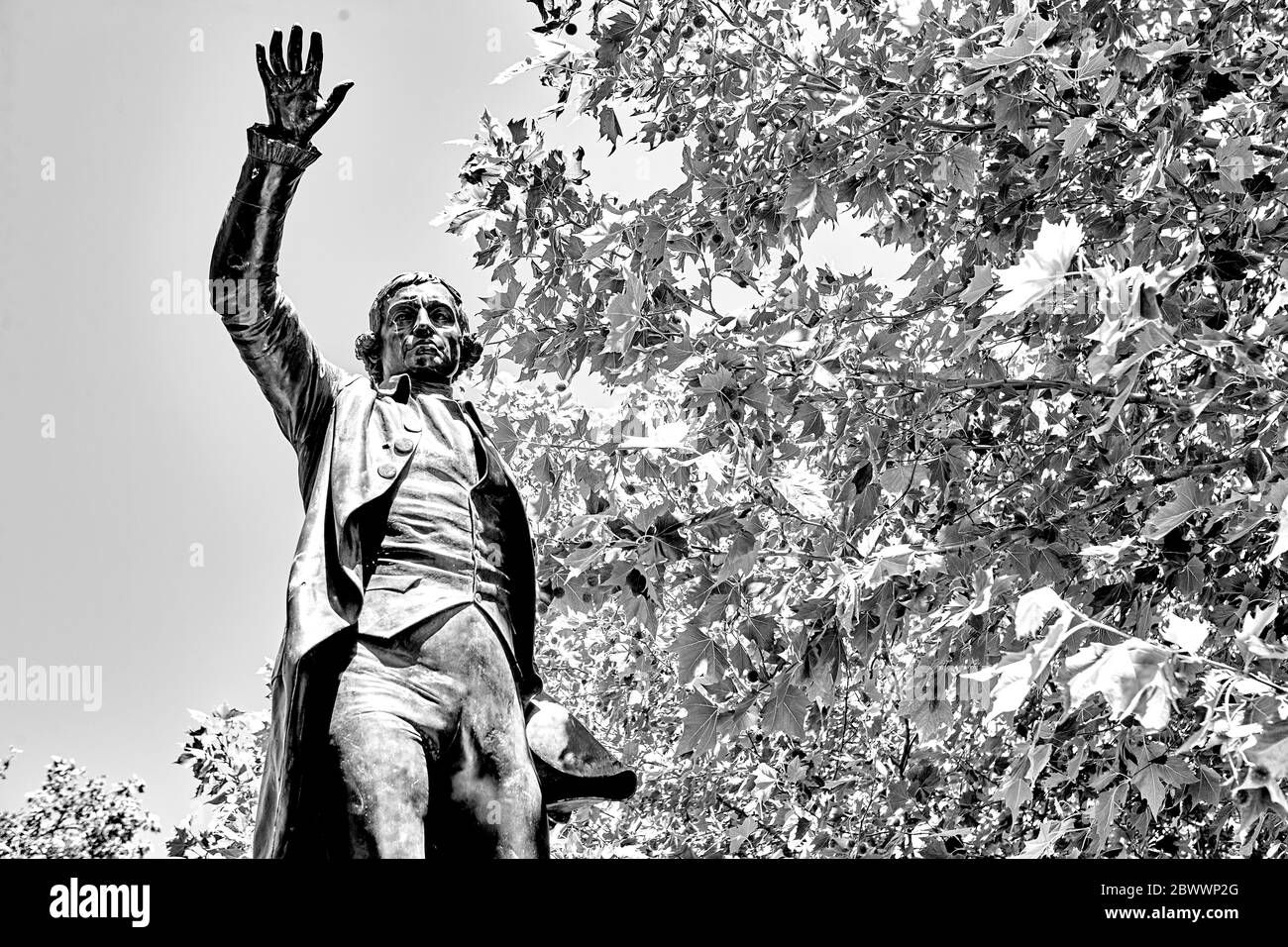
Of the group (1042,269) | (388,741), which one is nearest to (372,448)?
(388,741)

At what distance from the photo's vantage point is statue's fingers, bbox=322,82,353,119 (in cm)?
349

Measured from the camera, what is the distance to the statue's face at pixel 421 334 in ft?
12.9

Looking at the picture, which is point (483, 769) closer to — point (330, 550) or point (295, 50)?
point (330, 550)

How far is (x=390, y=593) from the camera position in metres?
3.31

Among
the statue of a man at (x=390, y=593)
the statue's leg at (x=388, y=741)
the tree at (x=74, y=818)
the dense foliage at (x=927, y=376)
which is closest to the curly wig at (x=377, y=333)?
the statue of a man at (x=390, y=593)

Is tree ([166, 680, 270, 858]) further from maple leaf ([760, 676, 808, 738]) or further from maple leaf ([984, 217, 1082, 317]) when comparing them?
maple leaf ([984, 217, 1082, 317])

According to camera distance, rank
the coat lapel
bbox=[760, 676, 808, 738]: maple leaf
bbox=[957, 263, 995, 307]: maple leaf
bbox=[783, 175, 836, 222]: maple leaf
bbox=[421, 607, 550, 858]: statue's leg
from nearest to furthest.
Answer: bbox=[421, 607, 550, 858]: statue's leg
the coat lapel
bbox=[957, 263, 995, 307]: maple leaf
bbox=[760, 676, 808, 738]: maple leaf
bbox=[783, 175, 836, 222]: maple leaf

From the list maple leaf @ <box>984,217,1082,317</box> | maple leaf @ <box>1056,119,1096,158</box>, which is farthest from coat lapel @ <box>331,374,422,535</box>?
maple leaf @ <box>1056,119,1096,158</box>

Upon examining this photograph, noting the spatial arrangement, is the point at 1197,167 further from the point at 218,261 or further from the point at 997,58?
the point at 218,261

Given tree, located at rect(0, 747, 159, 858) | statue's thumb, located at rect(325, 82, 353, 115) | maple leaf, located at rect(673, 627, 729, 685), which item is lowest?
tree, located at rect(0, 747, 159, 858)

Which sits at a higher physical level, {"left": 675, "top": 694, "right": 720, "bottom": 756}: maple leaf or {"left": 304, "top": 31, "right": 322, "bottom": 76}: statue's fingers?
{"left": 304, "top": 31, "right": 322, "bottom": 76}: statue's fingers

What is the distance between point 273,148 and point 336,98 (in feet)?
0.74

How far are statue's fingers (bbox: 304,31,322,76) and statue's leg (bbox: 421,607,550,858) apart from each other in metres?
1.52
